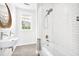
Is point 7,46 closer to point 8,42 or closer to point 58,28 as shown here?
point 8,42

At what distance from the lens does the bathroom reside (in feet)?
5.10

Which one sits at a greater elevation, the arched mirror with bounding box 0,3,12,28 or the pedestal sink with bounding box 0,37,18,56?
the arched mirror with bounding box 0,3,12,28

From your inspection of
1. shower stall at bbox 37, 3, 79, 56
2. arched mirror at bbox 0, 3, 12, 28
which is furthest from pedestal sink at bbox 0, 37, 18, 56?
shower stall at bbox 37, 3, 79, 56

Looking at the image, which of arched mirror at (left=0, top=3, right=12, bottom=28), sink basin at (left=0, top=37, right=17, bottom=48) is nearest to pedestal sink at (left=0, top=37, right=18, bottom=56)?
sink basin at (left=0, top=37, right=17, bottom=48)

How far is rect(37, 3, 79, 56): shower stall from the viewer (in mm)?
1552

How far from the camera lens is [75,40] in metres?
1.55

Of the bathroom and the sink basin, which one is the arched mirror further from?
the sink basin

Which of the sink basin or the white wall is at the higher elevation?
the white wall

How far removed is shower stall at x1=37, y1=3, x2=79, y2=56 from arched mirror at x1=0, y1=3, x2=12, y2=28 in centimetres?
36

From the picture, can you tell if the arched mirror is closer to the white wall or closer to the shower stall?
the white wall

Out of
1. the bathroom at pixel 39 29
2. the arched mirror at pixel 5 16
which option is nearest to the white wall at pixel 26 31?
the bathroom at pixel 39 29

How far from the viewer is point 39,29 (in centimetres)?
157

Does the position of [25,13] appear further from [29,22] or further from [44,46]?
[44,46]

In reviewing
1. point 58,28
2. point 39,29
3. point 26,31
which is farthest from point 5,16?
point 58,28
